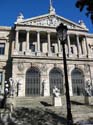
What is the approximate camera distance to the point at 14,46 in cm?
3153

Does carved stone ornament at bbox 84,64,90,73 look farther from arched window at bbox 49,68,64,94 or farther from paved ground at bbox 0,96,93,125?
paved ground at bbox 0,96,93,125

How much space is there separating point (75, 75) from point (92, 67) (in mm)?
2856

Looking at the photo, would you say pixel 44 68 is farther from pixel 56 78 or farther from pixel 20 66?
pixel 20 66

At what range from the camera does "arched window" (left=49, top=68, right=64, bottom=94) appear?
97.2 ft

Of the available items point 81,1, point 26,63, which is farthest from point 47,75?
point 81,1

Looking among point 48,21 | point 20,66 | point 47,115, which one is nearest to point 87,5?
point 47,115

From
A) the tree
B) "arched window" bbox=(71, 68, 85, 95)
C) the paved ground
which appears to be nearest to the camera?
the tree

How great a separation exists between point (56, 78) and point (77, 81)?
3.07 m

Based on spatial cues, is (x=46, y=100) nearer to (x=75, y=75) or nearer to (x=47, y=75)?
(x=47, y=75)

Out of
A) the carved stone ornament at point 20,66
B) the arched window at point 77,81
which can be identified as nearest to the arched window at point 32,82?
the carved stone ornament at point 20,66

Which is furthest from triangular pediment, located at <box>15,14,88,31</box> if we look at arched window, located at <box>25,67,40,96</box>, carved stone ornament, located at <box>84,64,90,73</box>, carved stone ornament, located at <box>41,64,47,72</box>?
arched window, located at <box>25,67,40,96</box>

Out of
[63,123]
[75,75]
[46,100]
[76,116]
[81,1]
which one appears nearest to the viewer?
[81,1]

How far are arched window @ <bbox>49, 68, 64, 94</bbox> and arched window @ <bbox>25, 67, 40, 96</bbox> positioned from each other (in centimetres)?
183

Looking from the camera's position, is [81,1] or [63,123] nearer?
[81,1]
